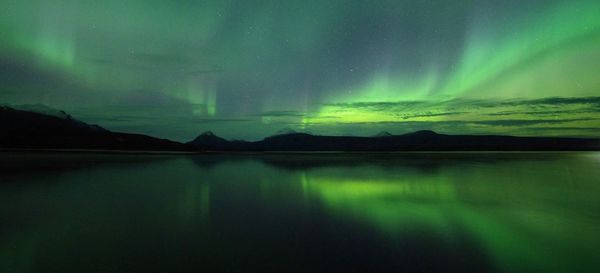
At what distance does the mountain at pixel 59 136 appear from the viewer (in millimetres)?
118250

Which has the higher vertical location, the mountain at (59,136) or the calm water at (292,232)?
the mountain at (59,136)

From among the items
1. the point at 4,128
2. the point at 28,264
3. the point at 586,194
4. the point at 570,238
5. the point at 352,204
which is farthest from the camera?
the point at 4,128

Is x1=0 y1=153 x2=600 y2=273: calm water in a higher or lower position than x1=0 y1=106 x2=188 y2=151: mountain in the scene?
lower

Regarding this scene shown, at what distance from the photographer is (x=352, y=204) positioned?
1424cm

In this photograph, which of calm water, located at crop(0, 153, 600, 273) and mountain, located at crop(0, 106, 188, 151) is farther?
mountain, located at crop(0, 106, 188, 151)

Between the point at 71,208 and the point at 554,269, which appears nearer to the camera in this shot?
the point at 554,269

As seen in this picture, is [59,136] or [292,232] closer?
[292,232]

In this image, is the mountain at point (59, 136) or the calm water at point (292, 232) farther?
the mountain at point (59, 136)

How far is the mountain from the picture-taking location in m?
Result: 118

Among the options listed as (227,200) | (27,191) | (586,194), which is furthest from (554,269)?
(27,191)

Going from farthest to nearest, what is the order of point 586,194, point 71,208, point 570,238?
1. point 586,194
2. point 71,208
3. point 570,238

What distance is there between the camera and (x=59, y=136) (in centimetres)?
12731

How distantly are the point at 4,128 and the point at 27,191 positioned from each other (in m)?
152

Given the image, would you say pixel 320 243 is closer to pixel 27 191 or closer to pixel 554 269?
pixel 554 269
